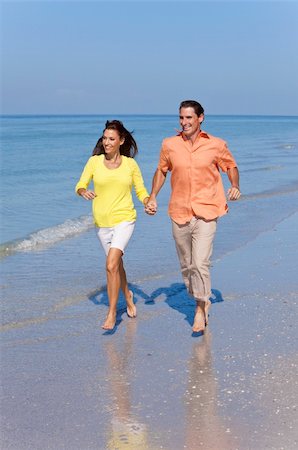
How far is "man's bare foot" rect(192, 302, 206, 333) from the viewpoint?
672cm

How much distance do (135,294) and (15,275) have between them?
178 centimetres

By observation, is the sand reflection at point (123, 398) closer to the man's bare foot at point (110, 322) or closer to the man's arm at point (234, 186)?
the man's bare foot at point (110, 322)

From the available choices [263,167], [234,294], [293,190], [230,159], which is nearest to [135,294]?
[234,294]

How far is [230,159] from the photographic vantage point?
675cm

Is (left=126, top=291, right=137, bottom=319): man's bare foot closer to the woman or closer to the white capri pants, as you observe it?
the woman

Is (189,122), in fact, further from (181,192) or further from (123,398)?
(123,398)

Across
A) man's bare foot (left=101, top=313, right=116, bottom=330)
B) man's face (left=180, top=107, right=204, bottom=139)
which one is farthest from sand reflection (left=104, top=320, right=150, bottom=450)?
man's face (left=180, top=107, right=204, bottom=139)

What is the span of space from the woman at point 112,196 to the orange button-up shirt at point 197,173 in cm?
41

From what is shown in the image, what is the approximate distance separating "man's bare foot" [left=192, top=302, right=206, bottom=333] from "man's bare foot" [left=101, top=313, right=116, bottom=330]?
0.68 m

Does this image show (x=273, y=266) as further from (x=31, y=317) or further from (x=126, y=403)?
(x=126, y=403)

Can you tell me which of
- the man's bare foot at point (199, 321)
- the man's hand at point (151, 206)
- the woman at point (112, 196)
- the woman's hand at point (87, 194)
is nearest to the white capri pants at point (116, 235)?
the woman at point (112, 196)

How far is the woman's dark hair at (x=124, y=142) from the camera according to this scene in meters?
6.98

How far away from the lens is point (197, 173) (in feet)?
21.7

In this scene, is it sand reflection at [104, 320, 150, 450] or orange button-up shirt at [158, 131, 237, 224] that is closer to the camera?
sand reflection at [104, 320, 150, 450]
